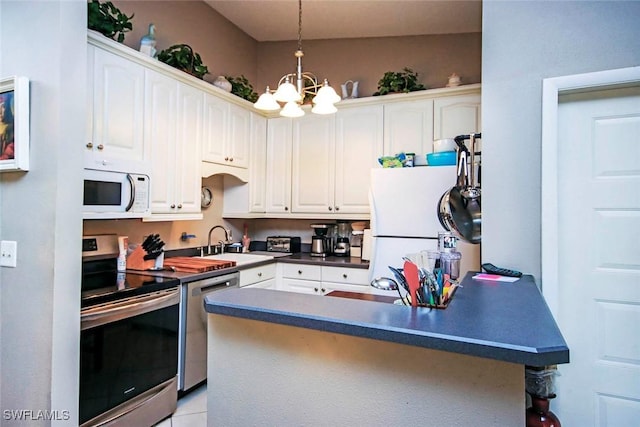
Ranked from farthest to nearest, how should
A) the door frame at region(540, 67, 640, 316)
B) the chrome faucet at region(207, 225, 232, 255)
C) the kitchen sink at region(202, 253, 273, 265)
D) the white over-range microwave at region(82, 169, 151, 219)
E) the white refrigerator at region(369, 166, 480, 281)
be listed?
A: the chrome faucet at region(207, 225, 232, 255), the kitchen sink at region(202, 253, 273, 265), the white refrigerator at region(369, 166, 480, 281), the white over-range microwave at region(82, 169, 151, 219), the door frame at region(540, 67, 640, 316)

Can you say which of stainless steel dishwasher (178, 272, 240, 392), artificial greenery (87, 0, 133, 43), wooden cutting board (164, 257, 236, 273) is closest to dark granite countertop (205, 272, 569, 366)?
stainless steel dishwasher (178, 272, 240, 392)

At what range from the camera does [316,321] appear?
1025mm

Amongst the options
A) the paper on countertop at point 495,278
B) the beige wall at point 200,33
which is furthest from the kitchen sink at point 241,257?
the paper on countertop at point 495,278

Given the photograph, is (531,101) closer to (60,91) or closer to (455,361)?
(455,361)

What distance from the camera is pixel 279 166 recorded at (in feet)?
12.6

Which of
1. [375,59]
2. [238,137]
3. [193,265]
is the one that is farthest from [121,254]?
[375,59]

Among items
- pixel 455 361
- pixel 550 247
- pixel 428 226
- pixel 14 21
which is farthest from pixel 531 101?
pixel 14 21

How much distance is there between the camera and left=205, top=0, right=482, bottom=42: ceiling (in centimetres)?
309

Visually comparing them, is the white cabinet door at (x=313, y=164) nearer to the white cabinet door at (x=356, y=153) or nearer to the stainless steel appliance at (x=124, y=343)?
the white cabinet door at (x=356, y=153)

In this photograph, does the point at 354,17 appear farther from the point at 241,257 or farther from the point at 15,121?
the point at 15,121

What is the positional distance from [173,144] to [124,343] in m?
1.42

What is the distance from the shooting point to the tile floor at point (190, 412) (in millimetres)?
2342

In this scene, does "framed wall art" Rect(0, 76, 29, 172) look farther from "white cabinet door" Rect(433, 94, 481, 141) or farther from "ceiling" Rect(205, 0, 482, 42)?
"white cabinet door" Rect(433, 94, 481, 141)

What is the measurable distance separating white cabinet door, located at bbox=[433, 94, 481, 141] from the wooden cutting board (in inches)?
80.8
